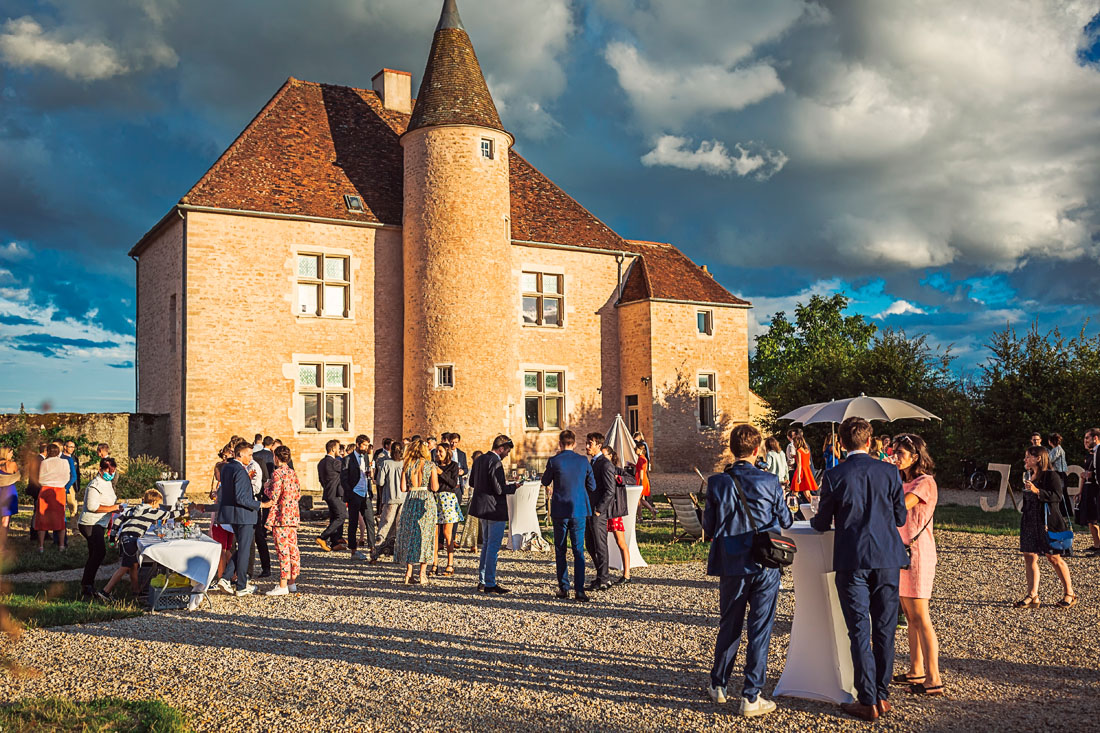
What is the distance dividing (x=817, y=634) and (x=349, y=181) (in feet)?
68.7

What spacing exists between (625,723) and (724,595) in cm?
104

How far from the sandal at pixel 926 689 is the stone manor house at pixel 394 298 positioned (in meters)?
17.4

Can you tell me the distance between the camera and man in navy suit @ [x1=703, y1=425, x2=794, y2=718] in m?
5.48

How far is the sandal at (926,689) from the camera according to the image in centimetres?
574

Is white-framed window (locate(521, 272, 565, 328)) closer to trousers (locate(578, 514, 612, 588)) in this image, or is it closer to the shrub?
the shrub

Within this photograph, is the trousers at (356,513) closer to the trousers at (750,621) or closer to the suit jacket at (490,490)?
the suit jacket at (490,490)

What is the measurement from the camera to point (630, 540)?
10.9m

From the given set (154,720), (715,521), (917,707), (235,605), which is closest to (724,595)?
(715,521)

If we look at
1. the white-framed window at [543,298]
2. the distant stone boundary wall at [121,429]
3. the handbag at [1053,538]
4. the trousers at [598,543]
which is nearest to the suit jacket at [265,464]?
the trousers at [598,543]

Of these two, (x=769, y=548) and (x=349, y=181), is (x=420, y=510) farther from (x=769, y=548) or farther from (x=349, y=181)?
(x=349, y=181)

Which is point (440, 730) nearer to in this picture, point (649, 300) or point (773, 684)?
point (773, 684)

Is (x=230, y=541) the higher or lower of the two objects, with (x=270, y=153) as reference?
lower

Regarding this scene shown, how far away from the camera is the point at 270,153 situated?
23219 mm

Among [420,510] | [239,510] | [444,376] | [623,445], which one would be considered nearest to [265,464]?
[239,510]
